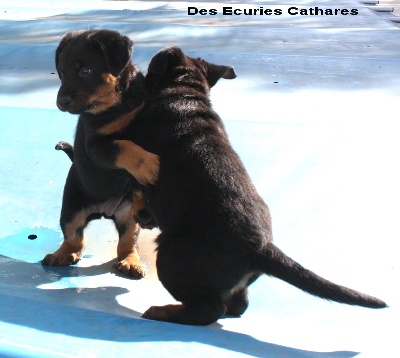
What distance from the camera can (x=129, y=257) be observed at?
306cm

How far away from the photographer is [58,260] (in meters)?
3.04

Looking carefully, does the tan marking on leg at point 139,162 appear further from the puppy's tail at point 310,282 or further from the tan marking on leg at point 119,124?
the puppy's tail at point 310,282

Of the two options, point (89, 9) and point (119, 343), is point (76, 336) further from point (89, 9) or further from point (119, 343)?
point (89, 9)

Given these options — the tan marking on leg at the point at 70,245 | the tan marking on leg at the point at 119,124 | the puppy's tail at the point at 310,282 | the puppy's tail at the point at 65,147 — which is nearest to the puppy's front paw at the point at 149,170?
the tan marking on leg at the point at 119,124

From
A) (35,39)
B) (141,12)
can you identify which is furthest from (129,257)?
(141,12)

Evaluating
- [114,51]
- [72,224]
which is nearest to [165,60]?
[114,51]

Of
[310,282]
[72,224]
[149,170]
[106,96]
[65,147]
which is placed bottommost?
[72,224]

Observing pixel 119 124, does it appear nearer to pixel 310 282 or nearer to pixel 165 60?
pixel 165 60

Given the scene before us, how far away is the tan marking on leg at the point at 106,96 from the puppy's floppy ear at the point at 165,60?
7.1 inches

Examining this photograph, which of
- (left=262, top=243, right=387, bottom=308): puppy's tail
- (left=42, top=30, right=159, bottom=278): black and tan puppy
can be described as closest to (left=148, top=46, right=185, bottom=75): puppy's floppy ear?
(left=42, top=30, right=159, bottom=278): black and tan puppy

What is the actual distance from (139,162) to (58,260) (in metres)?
0.74

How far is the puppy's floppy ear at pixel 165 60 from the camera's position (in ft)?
9.60

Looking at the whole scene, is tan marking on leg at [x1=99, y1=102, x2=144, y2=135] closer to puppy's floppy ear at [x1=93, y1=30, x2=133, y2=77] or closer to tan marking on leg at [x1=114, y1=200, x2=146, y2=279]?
puppy's floppy ear at [x1=93, y1=30, x2=133, y2=77]

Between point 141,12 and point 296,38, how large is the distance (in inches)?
123
